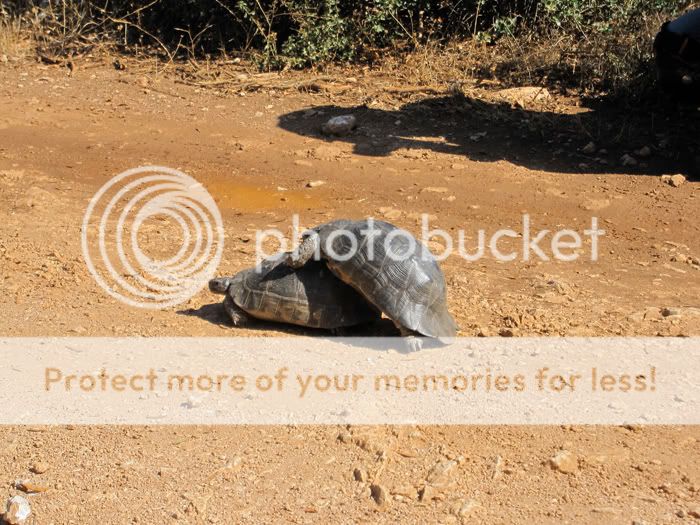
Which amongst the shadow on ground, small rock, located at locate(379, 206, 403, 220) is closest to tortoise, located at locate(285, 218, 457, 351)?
small rock, located at locate(379, 206, 403, 220)

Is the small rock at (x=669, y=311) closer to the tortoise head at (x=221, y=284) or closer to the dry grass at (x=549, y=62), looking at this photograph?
the tortoise head at (x=221, y=284)

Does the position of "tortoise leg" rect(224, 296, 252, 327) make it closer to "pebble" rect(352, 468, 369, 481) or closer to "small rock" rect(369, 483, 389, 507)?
"pebble" rect(352, 468, 369, 481)

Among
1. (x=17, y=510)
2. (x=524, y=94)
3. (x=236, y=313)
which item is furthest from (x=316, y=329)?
(x=524, y=94)

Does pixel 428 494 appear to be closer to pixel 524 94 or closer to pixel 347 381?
pixel 347 381

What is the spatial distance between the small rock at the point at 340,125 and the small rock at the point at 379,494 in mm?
6048

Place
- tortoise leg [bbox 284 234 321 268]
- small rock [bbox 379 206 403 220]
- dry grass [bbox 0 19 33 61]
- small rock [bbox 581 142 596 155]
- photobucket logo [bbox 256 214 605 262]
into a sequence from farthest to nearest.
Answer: dry grass [bbox 0 19 33 61]
small rock [bbox 581 142 596 155]
small rock [bbox 379 206 403 220]
photobucket logo [bbox 256 214 605 262]
tortoise leg [bbox 284 234 321 268]

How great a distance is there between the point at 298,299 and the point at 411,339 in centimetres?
76

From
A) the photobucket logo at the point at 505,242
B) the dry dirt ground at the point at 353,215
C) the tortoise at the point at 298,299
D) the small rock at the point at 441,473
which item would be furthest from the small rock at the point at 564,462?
the photobucket logo at the point at 505,242

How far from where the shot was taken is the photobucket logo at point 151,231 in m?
6.51

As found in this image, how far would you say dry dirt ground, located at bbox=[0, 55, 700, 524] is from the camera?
4.45 metres

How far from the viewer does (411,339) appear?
5.54 meters

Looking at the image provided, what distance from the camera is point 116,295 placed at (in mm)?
6387

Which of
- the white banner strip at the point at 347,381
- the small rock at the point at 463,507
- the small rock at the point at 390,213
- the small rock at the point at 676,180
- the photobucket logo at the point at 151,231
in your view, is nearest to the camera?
the small rock at the point at 463,507

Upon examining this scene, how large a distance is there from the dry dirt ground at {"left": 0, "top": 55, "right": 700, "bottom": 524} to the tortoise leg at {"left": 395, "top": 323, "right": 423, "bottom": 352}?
44 centimetres
